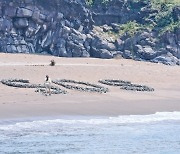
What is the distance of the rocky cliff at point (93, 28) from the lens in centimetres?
4278

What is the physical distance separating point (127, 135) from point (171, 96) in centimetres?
1090

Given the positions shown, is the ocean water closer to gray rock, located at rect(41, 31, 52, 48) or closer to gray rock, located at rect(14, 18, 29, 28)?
gray rock, located at rect(41, 31, 52, 48)

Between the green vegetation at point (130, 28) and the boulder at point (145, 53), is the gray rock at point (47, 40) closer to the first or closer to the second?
the green vegetation at point (130, 28)

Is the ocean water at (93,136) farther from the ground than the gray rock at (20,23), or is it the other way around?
the gray rock at (20,23)

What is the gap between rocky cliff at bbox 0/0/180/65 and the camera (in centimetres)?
4278

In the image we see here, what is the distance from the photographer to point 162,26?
1865 inches

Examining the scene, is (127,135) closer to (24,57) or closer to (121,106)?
(121,106)

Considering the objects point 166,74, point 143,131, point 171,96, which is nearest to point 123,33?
point 166,74

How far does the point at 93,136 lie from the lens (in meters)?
20.1

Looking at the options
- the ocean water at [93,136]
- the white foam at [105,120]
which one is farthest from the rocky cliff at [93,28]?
the ocean water at [93,136]

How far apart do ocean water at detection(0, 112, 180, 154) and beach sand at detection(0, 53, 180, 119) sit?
1.41 metres

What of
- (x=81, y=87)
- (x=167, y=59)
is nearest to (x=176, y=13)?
(x=167, y=59)

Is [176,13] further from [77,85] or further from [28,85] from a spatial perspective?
[28,85]

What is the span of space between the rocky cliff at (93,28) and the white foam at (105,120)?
18.6 m
